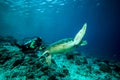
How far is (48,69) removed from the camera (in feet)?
12.6

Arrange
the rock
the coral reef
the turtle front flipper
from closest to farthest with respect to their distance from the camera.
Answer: the turtle front flipper < the coral reef < the rock

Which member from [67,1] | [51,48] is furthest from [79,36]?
[67,1]

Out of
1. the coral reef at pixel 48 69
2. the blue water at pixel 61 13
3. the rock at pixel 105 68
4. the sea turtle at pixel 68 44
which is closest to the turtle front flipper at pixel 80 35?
the sea turtle at pixel 68 44

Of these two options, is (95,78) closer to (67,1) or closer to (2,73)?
(2,73)

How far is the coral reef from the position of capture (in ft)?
11.7

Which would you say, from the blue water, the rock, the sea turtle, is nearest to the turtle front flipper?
the sea turtle

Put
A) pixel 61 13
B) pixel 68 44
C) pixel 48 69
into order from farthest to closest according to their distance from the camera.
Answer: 1. pixel 61 13
2. pixel 48 69
3. pixel 68 44

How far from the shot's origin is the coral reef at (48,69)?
3568mm

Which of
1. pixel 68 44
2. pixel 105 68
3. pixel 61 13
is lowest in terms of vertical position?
pixel 105 68

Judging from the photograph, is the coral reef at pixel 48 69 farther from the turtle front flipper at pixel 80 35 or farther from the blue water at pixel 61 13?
the blue water at pixel 61 13

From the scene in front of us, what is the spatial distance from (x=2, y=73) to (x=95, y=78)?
2742mm

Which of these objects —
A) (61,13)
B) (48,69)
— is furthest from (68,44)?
(61,13)

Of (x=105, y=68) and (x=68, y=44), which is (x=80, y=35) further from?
(x=105, y=68)

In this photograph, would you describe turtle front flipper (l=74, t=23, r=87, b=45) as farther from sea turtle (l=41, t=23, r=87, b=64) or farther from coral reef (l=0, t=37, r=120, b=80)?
coral reef (l=0, t=37, r=120, b=80)
